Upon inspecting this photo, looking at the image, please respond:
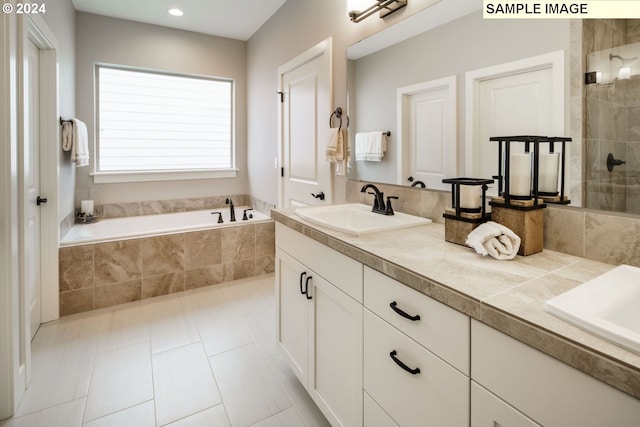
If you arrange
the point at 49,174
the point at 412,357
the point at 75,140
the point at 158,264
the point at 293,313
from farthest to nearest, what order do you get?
the point at 158,264 → the point at 75,140 → the point at 49,174 → the point at 293,313 → the point at 412,357

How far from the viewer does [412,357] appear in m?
0.96

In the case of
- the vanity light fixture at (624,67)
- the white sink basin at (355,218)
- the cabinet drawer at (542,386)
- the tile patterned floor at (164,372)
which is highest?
the vanity light fixture at (624,67)

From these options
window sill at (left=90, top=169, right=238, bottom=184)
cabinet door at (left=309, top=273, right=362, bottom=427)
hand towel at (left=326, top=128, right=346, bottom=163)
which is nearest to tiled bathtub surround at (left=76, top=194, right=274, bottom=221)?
window sill at (left=90, top=169, right=238, bottom=184)

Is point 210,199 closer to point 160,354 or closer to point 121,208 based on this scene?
point 121,208

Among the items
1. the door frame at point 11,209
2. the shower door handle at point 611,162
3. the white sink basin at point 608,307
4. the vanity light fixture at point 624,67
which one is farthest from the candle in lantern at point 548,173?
the door frame at point 11,209

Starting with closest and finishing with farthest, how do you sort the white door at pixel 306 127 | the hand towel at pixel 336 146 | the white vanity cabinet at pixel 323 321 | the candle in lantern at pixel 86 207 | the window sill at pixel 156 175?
1. the white vanity cabinet at pixel 323 321
2. the hand towel at pixel 336 146
3. the white door at pixel 306 127
4. the candle in lantern at pixel 86 207
5. the window sill at pixel 156 175

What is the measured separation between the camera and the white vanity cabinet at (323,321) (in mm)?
1233

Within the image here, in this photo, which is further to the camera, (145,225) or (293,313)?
(145,225)

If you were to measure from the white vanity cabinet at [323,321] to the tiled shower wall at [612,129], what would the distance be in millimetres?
790

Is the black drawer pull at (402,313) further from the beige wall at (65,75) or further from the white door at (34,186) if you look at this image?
the beige wall at (65,75)

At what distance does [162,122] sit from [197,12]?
125 cm

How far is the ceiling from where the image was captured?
3.24 meters

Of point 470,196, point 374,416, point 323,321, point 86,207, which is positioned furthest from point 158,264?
point 470,196

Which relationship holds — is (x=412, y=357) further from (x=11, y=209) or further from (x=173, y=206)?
(x=173, y=206)
